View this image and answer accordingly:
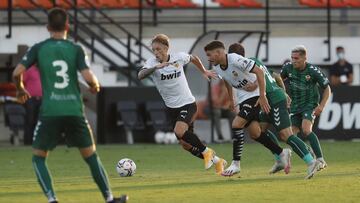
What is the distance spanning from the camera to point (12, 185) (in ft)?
50.9

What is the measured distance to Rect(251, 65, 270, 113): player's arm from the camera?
15.5m

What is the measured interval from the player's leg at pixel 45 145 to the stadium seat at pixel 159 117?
15.8 m

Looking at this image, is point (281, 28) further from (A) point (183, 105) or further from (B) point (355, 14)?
(A) point (183, 105)

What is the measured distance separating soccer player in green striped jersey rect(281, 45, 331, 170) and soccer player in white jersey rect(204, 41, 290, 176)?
38.7 inches

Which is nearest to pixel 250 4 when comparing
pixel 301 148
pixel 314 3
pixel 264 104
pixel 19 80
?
pixel 314 3

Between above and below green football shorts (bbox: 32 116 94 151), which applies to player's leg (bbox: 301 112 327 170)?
below

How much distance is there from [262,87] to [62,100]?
4.52 meters

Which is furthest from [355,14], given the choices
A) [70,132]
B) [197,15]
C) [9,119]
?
[70,132]

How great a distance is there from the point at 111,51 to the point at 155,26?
2.36m

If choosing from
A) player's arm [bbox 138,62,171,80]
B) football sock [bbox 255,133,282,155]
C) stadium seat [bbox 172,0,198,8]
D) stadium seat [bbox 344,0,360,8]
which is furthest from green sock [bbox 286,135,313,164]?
stadium seat [bbox 344,0,360,8]

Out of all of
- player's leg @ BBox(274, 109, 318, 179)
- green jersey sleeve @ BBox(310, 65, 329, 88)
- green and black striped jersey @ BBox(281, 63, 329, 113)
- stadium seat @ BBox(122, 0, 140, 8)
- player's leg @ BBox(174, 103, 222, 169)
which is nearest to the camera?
player's leg @ BBox(274, 109, 318, 179)

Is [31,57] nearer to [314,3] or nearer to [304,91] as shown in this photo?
[304,91]

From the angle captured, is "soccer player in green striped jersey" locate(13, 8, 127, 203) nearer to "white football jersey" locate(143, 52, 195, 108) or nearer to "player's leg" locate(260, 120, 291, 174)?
"white football jersey" locate(143, 52, 195, 108)

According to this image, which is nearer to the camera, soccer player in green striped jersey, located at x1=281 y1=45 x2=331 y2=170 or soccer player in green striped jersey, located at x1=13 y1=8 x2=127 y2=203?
soccer player in green striped jersey, located at x1=13 y1=8 x2=127 y2=203
